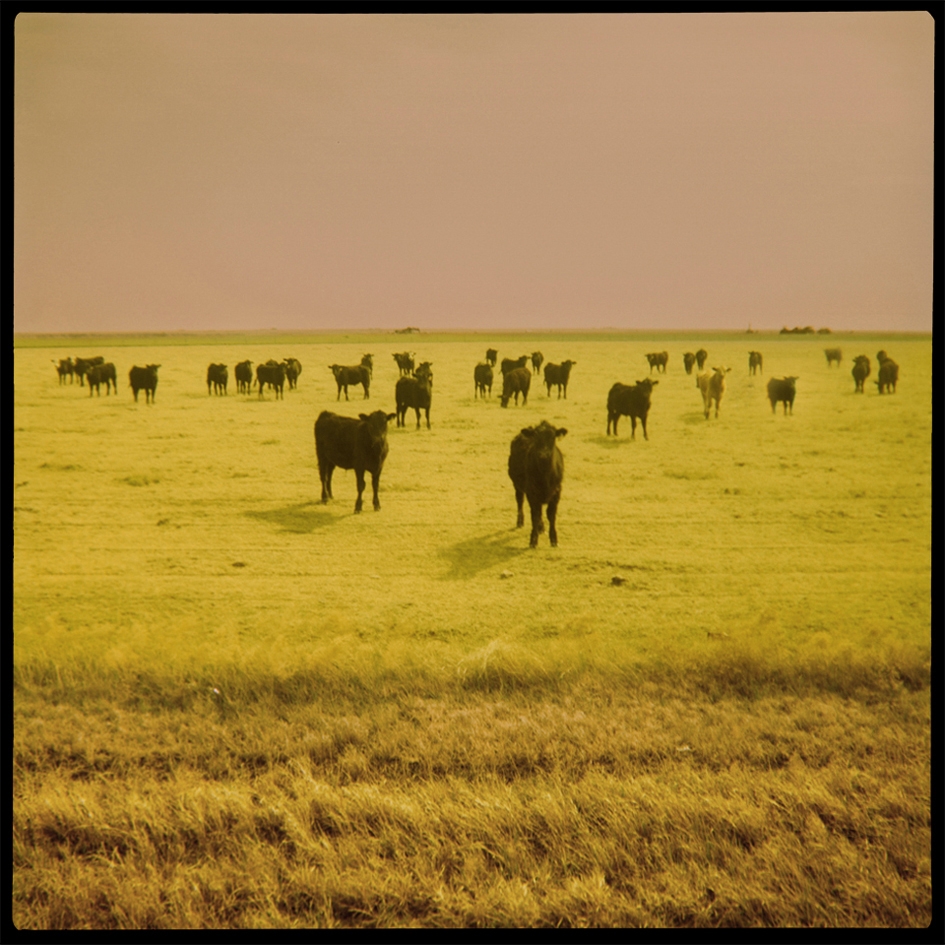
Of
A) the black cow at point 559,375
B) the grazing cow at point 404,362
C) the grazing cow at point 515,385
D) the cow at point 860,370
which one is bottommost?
the cow at point 860,370

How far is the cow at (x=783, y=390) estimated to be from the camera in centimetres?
1552

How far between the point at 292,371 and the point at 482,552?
15.8 m

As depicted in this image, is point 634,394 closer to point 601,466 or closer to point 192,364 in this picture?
point 601,466

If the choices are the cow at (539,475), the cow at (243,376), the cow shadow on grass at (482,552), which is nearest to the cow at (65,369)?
the cow shadow on grass at (482,552)

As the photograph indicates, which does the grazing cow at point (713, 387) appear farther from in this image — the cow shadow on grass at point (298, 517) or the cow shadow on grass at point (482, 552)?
the cow shadow on grass at point (298, 517)

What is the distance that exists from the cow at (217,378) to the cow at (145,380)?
2984 mm

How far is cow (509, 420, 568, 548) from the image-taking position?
8.48 m

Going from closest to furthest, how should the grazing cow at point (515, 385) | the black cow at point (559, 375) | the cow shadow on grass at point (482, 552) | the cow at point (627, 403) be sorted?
the cow shadow on grass at point (482, 552) < the cow at point (627, 403) < the grazing cow at point (515, 385) < the black cow at point (559, 375)

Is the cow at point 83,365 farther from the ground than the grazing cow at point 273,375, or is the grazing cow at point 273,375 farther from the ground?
the grazing cow at point 273,375

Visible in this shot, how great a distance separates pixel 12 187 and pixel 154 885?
4.68m

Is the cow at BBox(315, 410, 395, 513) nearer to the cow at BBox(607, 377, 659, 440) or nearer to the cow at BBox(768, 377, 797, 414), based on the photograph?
the cow at BBox(607, 377, 659, 440)

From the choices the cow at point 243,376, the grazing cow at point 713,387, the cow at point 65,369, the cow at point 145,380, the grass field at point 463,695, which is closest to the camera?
the grass field at point 463,695

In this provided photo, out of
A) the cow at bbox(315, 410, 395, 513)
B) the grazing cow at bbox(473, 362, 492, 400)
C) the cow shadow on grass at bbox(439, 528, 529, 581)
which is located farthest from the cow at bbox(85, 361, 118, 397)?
the grazing cow at bbox(473, 362, 492, 400)

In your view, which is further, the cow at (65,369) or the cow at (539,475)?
the cow at (65,369)
